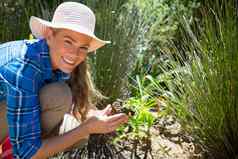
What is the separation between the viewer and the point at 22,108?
224 centimetres

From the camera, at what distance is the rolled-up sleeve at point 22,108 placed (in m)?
2.23

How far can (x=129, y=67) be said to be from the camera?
360 cm

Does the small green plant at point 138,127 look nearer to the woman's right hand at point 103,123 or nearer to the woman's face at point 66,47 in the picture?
the woman's right hand at point 103,123

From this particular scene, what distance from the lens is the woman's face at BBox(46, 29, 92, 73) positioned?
226 cm

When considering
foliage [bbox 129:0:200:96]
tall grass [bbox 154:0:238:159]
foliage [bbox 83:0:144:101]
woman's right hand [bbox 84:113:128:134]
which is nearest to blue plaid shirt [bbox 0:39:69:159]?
woman's right hand [bbox 84:113:128:134]

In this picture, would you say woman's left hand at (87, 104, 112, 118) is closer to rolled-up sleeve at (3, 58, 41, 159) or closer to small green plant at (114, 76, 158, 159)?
rolled-up sleeve at (3, 58, 41, 159)

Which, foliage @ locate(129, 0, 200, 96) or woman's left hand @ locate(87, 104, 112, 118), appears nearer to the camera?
woman's left hand @ locate(87, 104, 112, 118)

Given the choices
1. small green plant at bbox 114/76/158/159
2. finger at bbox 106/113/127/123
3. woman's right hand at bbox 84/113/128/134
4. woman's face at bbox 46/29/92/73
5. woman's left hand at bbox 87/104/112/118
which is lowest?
small green plant at bbox 114/76/158/159

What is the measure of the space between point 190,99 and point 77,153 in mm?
740

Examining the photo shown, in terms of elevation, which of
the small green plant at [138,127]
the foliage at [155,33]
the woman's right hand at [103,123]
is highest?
the woman's right hand at [103,123]

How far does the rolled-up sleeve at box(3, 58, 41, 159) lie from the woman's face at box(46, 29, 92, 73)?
0.11 meters

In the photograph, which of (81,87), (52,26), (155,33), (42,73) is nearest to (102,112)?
(81,87)

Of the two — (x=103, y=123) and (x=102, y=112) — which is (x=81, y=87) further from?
(x=103, y=123)

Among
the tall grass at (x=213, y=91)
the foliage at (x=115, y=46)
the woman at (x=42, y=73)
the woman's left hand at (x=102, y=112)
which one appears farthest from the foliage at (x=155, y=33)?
the woman at (x=42, y=73)
